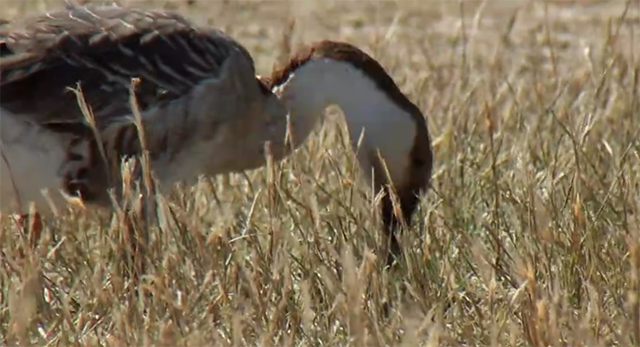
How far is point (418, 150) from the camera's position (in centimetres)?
529

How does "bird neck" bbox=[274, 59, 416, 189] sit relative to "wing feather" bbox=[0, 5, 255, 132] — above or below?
below

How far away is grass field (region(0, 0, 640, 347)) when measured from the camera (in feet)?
12.4

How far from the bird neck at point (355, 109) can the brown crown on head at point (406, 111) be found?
2 centimetres

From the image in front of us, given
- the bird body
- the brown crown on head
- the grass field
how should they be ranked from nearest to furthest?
the grass field → the bird body → the brown crown on head

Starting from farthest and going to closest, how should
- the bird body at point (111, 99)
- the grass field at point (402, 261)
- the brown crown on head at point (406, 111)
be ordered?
1. the brown crown on head at point (406, 111)
2. the bird body at point (111, 99)
3. the grass field at point (402, 261)

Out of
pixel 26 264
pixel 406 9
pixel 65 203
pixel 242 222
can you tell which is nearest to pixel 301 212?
pixel 242 222

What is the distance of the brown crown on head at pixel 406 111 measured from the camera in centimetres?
524

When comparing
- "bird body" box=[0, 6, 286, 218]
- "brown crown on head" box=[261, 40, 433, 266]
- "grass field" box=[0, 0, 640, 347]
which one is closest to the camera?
"grass field" box=[0, 0, 640, 347]

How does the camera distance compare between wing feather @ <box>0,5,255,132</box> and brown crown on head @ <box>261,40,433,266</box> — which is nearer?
wing feather @ <box>0,5,255,132</box>

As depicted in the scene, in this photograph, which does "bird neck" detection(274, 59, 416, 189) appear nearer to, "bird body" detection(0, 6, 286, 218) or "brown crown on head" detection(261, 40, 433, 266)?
"brown crown on head" detection(261, 40, 433, 266)

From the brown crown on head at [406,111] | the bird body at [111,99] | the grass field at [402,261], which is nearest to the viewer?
the grass field at [402,261]

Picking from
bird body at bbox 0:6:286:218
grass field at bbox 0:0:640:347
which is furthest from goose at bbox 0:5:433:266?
grass field at bbox 0:0:640:347

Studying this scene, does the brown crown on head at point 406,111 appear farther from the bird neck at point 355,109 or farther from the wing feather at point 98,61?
the wing feather at point 98,61

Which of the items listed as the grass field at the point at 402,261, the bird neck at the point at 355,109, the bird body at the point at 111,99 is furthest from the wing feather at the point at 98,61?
the grass field at the point at 402,261
